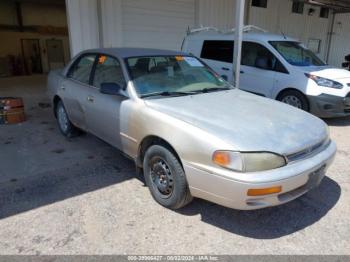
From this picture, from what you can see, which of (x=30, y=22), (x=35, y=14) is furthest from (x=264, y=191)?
(x=35, y=14)

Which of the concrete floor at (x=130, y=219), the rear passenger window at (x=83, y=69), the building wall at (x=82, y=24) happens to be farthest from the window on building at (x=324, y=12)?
Answer: the rear passenger window at (x=83, y=69)

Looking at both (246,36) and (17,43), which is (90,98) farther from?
(17,43)

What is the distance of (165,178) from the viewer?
2.95 m

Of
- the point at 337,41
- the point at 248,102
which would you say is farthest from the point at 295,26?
the point at 248,102

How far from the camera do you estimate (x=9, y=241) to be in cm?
255

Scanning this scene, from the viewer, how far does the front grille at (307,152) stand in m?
2.52

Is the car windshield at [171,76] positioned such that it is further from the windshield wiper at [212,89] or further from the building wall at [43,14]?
the building wall at [43,14]

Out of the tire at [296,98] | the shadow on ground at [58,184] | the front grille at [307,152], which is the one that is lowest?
the shadow on ground at [58,184]

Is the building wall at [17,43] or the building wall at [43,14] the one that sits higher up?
the building wall at [43,14]

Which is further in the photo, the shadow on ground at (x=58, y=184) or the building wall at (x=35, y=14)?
the building wall at (x=35, y=14)

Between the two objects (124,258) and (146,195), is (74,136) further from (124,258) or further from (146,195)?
(124,258)

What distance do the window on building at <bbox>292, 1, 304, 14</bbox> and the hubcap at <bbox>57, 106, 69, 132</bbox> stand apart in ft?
41.8

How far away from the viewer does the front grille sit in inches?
99.3

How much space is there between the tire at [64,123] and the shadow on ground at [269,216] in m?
2.80
